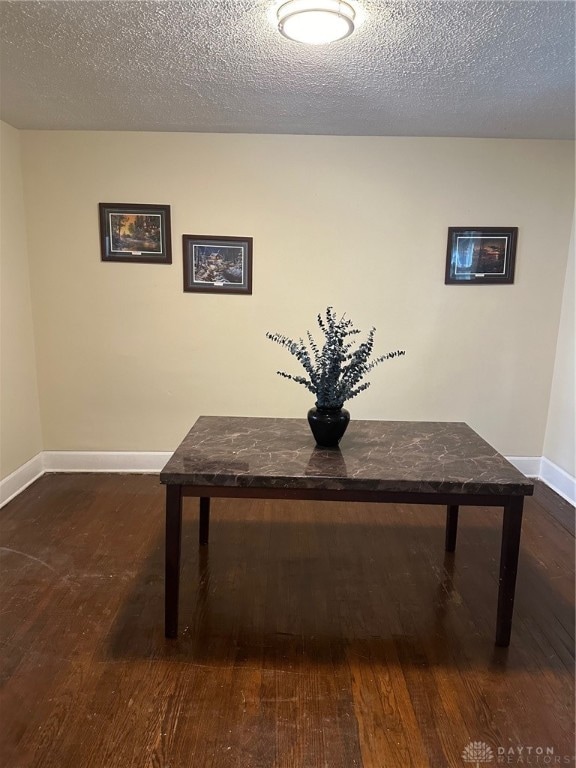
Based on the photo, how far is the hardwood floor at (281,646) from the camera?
1.57 metres

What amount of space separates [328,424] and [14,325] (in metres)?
2.29

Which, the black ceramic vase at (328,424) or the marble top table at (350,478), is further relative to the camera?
the black ceramic vase at (328,424)

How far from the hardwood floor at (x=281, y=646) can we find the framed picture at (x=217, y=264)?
152cm

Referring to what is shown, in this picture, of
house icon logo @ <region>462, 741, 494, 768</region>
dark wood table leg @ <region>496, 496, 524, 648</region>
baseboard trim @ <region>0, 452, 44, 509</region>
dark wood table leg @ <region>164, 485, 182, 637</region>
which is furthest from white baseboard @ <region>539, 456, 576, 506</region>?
baseboard trim @ <region>0, 452, 44, 509</region>

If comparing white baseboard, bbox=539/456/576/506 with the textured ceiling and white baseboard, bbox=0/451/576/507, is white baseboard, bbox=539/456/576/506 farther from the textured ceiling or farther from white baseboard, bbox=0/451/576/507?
the textured ceiling

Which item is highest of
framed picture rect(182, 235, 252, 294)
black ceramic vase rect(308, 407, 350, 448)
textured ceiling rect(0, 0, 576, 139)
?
textured ceiling rect(0, 0, 576, 139)

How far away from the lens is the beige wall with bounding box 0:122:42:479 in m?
3.15

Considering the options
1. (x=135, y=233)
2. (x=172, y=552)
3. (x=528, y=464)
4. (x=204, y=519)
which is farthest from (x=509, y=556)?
(x=135, y=233)

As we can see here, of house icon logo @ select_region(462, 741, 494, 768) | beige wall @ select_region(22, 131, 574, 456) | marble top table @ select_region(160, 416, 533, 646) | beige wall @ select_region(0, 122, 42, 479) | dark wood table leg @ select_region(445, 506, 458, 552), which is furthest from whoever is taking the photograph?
beige wall @ select_region(22, 131, 574, 456)

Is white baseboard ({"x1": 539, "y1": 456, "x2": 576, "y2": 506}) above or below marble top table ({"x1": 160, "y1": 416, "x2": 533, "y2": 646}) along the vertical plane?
below

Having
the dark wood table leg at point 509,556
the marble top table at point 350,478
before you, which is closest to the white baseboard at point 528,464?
the marble top table at point 350,478

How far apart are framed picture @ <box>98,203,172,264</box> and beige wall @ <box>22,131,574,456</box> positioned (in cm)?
6

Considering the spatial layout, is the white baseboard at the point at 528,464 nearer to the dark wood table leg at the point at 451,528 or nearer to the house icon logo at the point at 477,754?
the dark wood table leg at the point at 451,528

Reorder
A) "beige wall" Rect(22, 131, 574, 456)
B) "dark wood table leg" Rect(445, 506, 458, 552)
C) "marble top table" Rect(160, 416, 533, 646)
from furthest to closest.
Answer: "beige wall" Rect(22, 131, 574, 456), "dark wood table leg" Rect(445, 506, 458, 552), "marble top table" Rect(160, 416, 533, 646)
